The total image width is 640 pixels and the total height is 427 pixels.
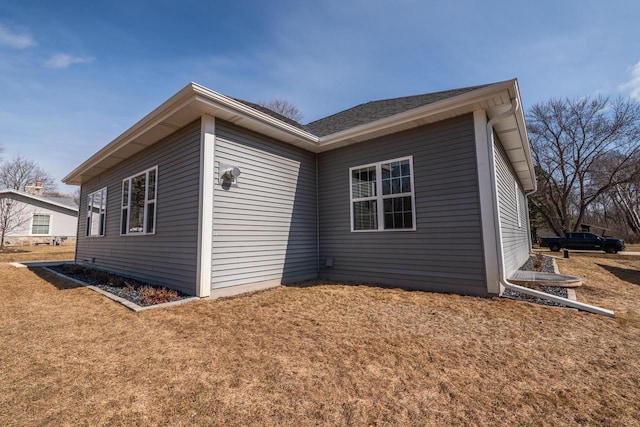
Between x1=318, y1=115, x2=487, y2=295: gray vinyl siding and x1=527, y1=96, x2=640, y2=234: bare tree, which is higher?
x1=527, y1=96, x2=640, y2=234: bare tree

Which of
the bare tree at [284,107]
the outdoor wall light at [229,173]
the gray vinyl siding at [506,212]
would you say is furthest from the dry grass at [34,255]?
the gray vinyl siding at [506,212]

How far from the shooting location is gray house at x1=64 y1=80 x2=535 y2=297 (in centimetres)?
479

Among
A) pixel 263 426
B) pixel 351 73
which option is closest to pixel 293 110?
pixel 351 73

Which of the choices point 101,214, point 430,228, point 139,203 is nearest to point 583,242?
point 430,228

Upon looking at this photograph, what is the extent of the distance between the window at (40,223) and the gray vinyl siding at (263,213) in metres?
22.6

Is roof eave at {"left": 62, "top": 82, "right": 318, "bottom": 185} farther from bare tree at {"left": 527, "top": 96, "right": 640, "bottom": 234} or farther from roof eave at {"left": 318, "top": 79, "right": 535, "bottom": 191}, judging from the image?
bare tree at {"left": 527, "top": 96, "right": 640, "bottom": 234}

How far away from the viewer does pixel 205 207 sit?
15.7 feet

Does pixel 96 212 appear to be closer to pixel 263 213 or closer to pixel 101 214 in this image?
pixel 101 214

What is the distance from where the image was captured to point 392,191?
5.88m

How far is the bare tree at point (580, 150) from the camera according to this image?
776 inches

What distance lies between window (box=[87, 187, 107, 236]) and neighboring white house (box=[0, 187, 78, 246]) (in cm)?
1246

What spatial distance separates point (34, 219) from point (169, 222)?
21.3 m

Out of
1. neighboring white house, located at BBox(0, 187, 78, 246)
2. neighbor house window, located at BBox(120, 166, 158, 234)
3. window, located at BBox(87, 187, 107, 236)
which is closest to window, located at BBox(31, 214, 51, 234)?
neighboring white house, located at BBox(0, 187, 78, 246)

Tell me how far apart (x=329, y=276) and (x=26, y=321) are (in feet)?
16.5
